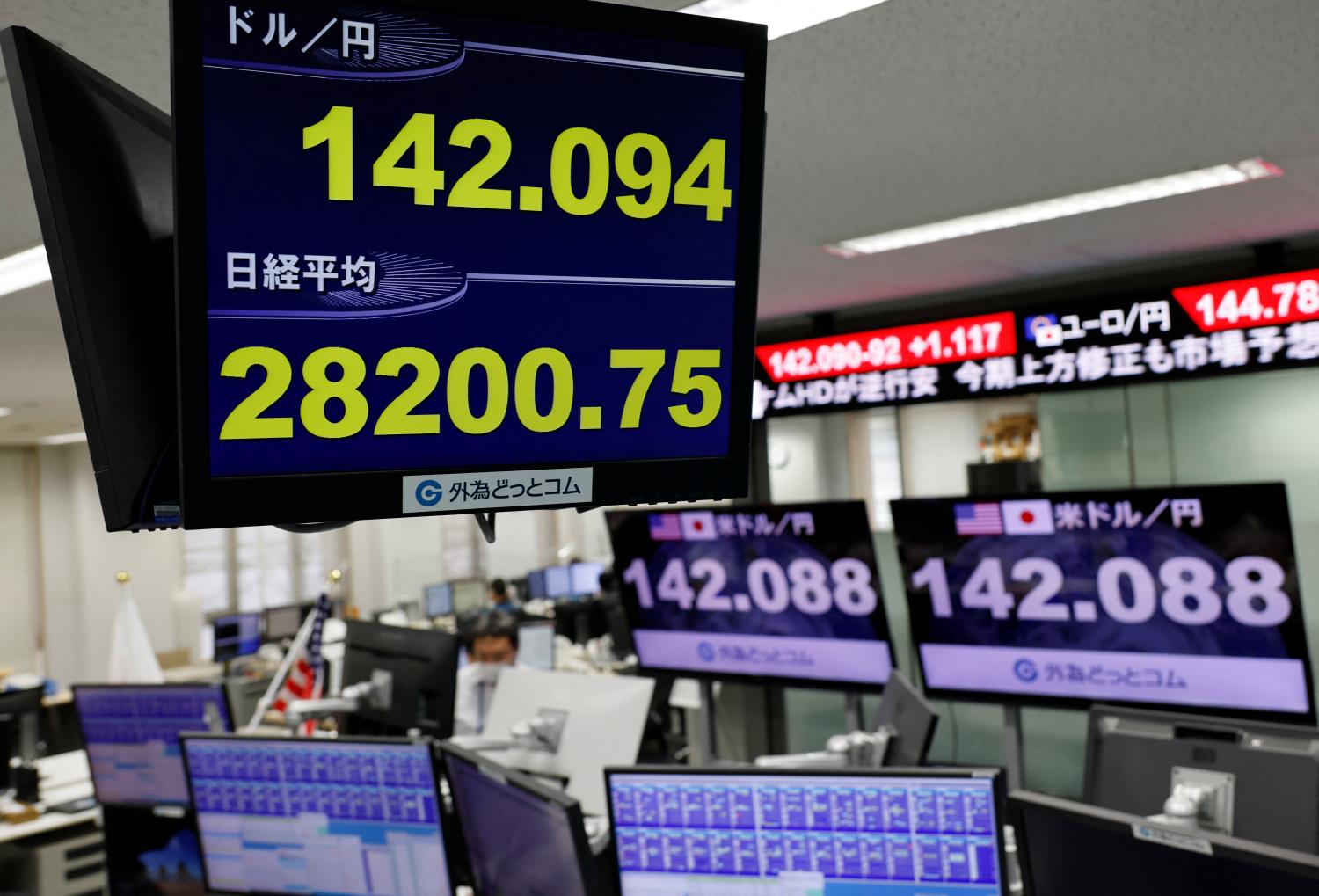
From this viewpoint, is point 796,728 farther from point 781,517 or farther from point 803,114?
point 803,114

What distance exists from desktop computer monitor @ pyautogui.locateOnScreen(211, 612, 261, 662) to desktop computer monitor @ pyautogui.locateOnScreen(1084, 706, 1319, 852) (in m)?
8.06

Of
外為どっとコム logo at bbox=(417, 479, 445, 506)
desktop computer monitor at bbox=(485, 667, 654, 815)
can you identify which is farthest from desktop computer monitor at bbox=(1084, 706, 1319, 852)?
外為どっとコム logo at bbox=(417, 479, 445, 506)

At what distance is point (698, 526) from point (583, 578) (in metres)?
7.11

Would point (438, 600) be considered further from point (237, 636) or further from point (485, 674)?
point (485, 674)

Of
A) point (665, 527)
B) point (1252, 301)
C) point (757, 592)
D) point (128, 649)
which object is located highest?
point (1252, 301)

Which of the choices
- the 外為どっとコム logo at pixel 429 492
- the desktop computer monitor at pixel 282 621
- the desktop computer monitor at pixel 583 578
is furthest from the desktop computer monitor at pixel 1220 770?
the desktop computer monitor at pixel 583 578

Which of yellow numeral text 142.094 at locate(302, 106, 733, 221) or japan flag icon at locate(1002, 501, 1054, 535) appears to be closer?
yellow numeral text 142.094 at locate(302, 106, 733, 221)

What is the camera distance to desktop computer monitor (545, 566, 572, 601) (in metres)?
11.0

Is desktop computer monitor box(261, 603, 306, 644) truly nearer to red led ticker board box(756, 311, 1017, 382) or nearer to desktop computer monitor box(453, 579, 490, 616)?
desktop computer monitor box(453, 579, 490, 616)

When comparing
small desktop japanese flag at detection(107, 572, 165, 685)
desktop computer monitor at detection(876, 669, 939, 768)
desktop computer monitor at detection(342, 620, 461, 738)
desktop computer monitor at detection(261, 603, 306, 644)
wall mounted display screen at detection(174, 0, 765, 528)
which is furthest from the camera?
desktop computer monitor at detection(261, 603, 306, 644)

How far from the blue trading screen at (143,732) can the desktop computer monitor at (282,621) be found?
572cm

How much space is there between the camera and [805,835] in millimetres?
1898

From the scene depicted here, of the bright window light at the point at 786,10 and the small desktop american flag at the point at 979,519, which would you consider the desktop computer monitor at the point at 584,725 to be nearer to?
the small desktop american flag at the point at 979,519

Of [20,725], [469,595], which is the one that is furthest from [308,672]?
[469,595]
